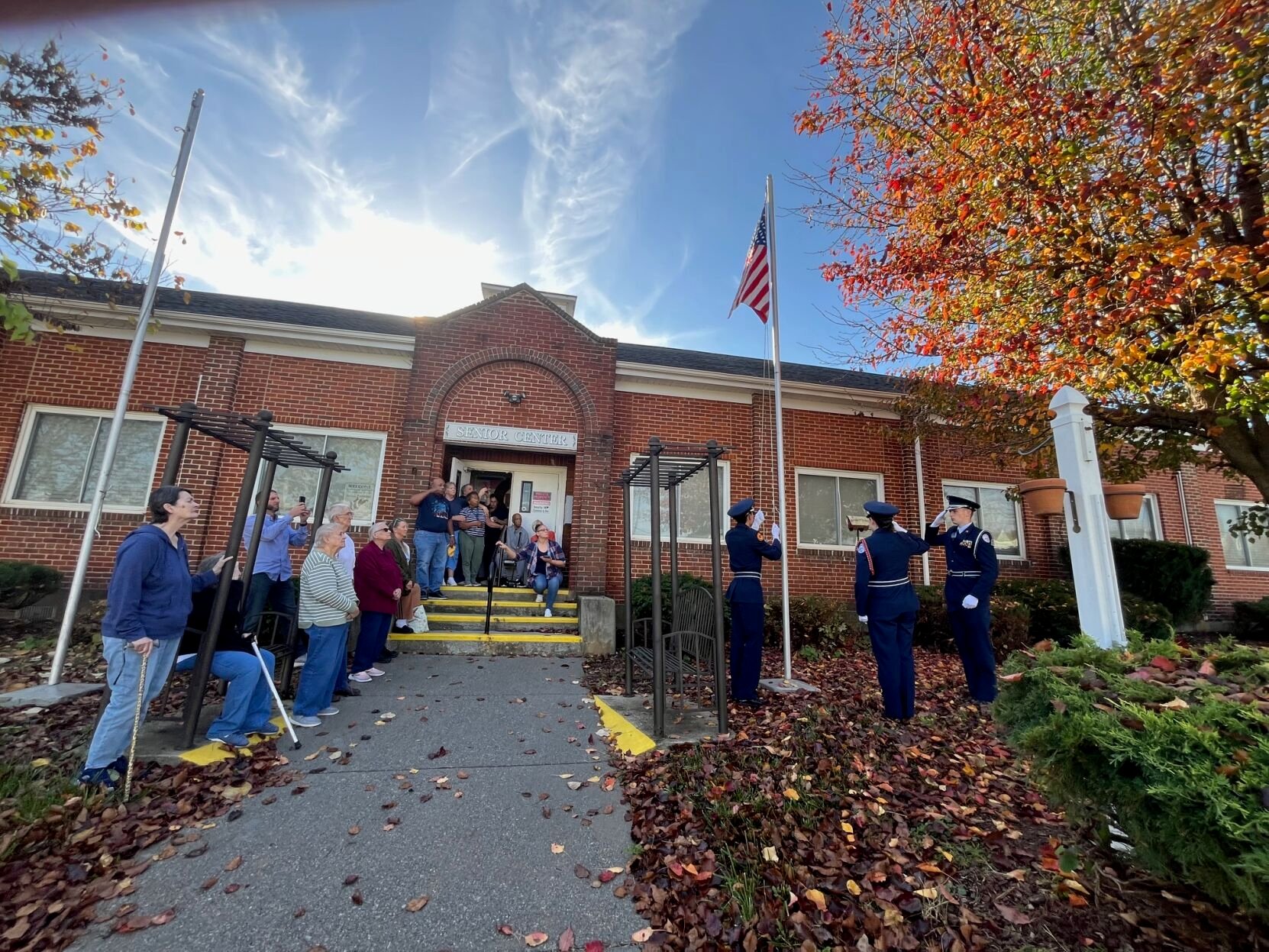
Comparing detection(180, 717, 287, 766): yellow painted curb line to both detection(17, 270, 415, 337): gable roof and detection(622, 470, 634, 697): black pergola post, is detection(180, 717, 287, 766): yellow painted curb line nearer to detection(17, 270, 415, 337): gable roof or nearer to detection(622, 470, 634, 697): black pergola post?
detection(622, 470, 634, 697): black pergola post

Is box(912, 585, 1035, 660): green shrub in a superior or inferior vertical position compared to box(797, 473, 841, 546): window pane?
inferior

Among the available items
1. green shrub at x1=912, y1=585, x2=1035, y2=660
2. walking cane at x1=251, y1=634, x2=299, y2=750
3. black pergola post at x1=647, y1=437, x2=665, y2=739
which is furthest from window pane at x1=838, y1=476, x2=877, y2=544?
walking cane at x1=251, y1=634, x2=299, y2=750

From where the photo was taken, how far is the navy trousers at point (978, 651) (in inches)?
237

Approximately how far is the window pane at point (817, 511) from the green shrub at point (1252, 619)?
32.8 feet

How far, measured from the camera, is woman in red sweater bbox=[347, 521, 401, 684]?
19.6 feet

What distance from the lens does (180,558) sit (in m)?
4.06

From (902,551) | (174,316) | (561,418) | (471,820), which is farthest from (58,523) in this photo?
(902,551)

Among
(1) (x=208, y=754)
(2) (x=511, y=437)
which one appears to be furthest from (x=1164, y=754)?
(2) (x=511, y=437)


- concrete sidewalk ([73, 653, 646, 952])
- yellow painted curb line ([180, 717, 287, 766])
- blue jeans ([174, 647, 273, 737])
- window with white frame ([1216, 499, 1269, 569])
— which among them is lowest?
concrete sidewalk ([73, 653, 646, 952])

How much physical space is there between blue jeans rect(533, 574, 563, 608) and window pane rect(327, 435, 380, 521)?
301 cm

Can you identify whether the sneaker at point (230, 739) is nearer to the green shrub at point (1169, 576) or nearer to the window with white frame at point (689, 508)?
the window with white frame at point (689, 508)

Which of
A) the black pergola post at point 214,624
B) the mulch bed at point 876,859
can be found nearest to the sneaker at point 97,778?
the black pergola post at point 214,624

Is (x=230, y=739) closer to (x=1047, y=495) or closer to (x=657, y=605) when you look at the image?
(x=657, y=605)

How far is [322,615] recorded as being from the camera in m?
4.97
